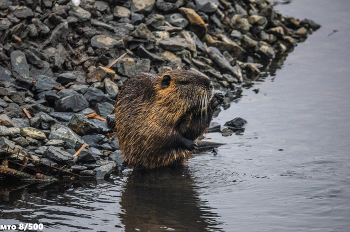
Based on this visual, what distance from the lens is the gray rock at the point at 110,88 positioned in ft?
21.2

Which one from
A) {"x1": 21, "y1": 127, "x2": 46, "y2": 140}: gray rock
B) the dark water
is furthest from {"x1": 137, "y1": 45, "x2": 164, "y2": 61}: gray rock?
{"x1": 21, "y1": 127, "x2": 46, "y2": 140}: gray rock

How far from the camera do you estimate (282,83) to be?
823 centimetres

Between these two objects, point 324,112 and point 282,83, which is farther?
point 282,83

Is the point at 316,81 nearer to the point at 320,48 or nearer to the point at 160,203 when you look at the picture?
the point at 320,48

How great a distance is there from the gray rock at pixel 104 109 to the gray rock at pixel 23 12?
1.93 m

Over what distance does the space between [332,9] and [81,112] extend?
29.4ft

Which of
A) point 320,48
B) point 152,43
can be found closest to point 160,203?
point 152,43

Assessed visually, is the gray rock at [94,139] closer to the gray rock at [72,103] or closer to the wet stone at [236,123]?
the gray rock at [72,103]

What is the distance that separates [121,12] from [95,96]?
2.28 m

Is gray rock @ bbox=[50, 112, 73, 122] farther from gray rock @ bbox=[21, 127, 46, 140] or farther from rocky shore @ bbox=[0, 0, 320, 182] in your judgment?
gray rock @ bbox=[21, 127, 46, 140]

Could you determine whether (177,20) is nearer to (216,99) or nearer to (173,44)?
(173,44)

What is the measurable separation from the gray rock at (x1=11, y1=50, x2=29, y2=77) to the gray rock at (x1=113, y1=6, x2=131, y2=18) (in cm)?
208

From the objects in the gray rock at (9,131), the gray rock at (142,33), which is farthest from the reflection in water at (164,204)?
the gray rock at (142,33)

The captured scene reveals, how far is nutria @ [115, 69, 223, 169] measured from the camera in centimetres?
497
